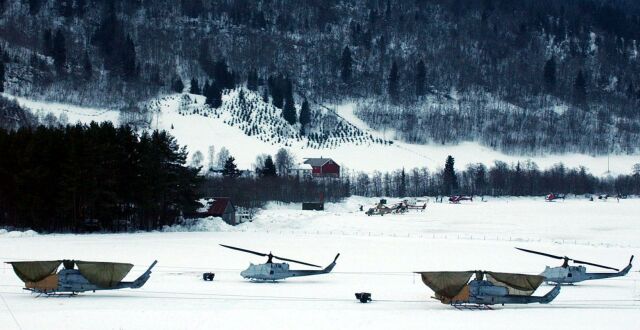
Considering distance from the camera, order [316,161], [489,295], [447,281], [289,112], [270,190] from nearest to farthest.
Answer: [447,281] < [489,295] < [270,190] < [316,161] < [289,112]

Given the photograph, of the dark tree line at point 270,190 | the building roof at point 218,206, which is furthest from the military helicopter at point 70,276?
the dark tree line at point 270,190

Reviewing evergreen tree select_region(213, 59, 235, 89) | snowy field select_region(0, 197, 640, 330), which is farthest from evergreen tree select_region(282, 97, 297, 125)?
snowy field select_region(0, 197, 640, 330)

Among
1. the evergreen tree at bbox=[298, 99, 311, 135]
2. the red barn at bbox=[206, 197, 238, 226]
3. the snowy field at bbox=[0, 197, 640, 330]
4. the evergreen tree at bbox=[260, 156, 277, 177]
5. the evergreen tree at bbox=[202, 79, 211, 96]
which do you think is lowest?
the snowy field at bbox=[0, 197, 640, 330]

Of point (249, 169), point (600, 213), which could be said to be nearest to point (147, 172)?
point (600, 213)

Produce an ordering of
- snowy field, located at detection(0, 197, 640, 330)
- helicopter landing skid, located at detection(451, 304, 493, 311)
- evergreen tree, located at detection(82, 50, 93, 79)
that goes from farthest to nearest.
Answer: evergreen tree, located at detection(82, 50, 93, 79), helicopter landing skid, located at detection(451, 304, 493, 311), snowy field, located at detection(0, 197, 640, 330)

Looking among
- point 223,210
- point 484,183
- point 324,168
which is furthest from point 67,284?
point 484,183

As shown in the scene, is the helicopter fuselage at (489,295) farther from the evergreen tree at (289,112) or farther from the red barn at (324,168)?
the evergreen tree at (289,112)

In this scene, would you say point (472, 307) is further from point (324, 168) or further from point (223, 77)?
point (223, 77)

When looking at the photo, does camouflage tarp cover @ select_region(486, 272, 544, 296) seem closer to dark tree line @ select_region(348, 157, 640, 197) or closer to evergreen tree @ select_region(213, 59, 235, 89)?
dark tree line @ select_region(348, 157, 640, 197)

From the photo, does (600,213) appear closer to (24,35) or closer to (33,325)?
(33,325)
